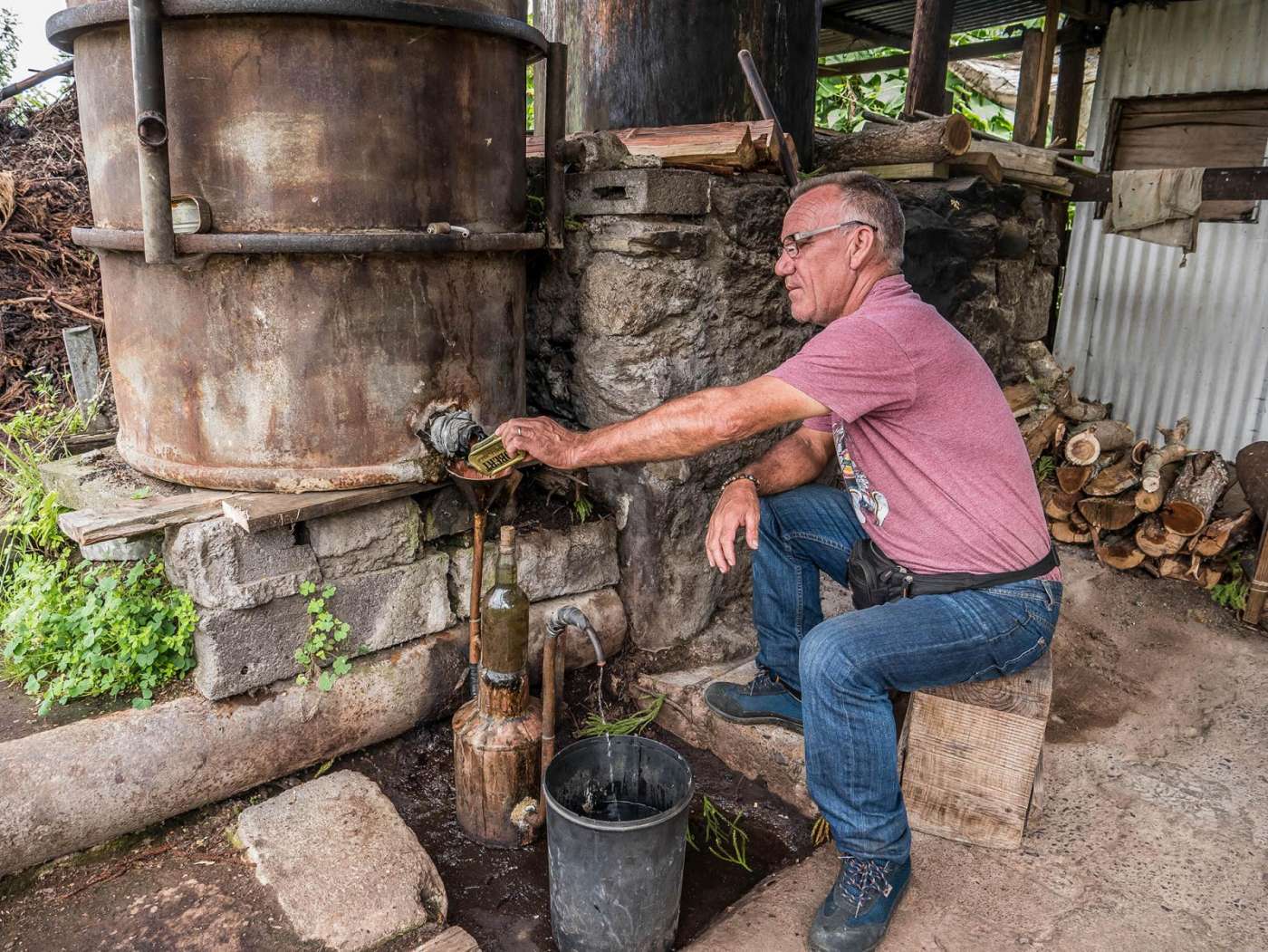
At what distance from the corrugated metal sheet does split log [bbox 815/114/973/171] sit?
8.73ft

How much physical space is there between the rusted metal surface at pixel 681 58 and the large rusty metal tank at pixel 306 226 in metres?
0.75

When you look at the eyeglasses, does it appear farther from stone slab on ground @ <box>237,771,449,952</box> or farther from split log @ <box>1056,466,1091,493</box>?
split log @ <box>1056,466,1091,493</box>

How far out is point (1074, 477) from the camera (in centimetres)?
510

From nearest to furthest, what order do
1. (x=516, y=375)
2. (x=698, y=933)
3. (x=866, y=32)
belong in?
(x=698, y=933), (x=516, y=375), (x=866, y=32)

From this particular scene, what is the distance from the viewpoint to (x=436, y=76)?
2.82 meters

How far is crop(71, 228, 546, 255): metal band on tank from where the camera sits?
105 inches

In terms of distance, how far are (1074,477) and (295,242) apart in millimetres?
4168

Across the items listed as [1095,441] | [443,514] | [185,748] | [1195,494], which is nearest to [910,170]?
[1095,441]

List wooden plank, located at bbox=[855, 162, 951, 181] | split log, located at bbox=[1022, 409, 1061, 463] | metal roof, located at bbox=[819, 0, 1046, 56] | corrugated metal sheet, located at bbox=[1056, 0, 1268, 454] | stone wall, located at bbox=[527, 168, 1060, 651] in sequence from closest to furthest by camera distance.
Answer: stone wall, located at bbox=[527, 168, 1060, 651] < wooden plank, located at bbox=[855, 162, 951, 181] < split log, located at bbox=[1022, 409, 1061, 463] < corrugated metal sheet, located at bbox=[1056, 0, 1268, 454] < metal roof, located at bbox=[819, 0, 1046, 56]

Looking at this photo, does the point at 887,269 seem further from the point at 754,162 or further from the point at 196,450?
the point at 196,450

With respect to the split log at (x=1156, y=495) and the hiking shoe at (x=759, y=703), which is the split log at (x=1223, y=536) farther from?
the hiking shoe at (x=759, y=703)

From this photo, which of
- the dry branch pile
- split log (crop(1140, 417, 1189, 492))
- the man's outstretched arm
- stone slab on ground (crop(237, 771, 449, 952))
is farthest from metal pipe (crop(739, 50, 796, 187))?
the dry branch pile

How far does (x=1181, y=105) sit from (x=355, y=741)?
6.25 meters

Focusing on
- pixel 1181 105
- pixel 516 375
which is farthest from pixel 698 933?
pixel 1181 105
